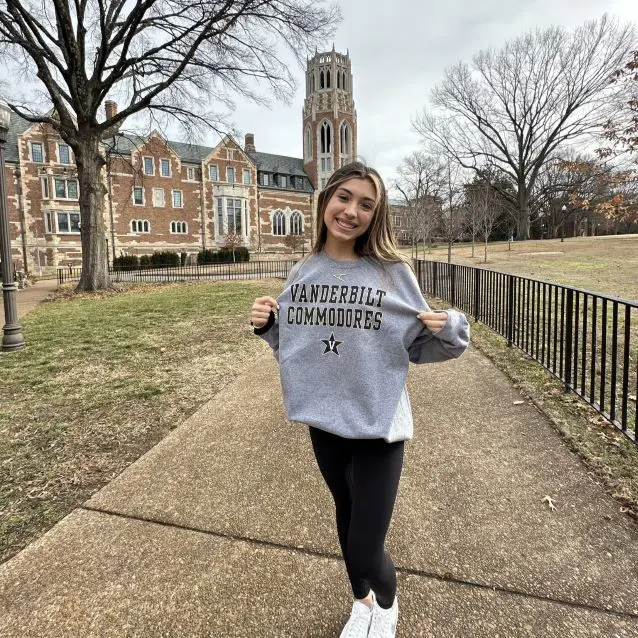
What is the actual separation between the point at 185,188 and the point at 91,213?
30.5 m

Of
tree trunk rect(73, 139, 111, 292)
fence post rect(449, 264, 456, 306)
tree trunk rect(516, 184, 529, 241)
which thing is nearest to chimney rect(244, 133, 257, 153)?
tree trunk rect(516, 184, 529, 241)

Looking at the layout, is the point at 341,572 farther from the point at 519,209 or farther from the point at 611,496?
the point at 519,209

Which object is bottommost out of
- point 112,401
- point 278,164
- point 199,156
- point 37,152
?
point 112,401

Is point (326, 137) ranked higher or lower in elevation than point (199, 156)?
higher

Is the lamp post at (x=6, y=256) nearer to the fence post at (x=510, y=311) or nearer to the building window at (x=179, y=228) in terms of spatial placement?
the fence post at (x=510, y=311)

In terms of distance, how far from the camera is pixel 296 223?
54.8 metres

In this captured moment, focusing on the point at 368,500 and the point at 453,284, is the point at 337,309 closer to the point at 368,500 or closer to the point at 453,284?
the point at 368,500

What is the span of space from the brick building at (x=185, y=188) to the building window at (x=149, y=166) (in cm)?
10

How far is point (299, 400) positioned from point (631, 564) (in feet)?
6.14

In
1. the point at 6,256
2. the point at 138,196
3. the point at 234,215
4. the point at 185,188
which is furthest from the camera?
the point at 234,215

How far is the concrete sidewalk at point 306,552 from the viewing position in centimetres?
188

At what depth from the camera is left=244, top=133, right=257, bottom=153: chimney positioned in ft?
182

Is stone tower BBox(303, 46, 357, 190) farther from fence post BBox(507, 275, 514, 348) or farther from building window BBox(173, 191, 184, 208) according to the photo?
fence post BBox(507, 275, 514, 348)

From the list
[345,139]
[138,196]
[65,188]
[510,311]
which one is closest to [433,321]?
[510,311]
